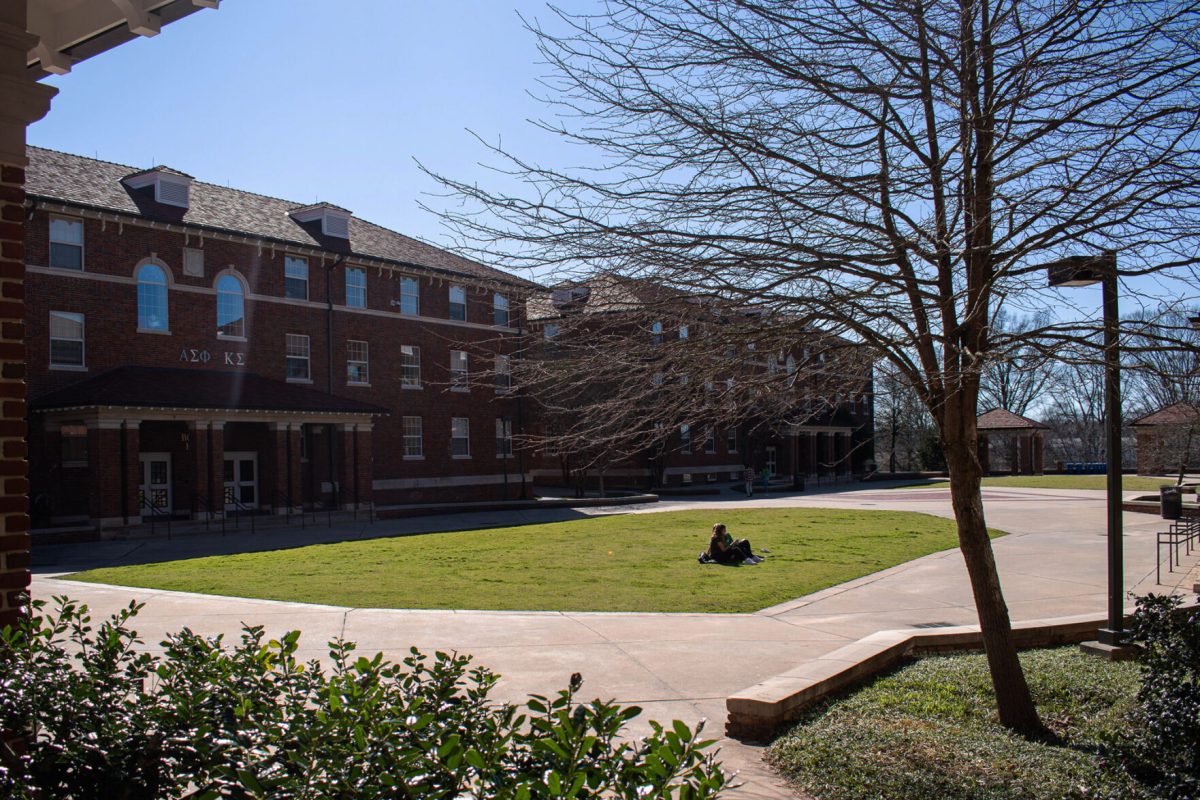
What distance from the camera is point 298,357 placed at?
34844 mm

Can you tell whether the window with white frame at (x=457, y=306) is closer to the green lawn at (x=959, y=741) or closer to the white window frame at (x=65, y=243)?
the white window frame at (x=65, y=243)

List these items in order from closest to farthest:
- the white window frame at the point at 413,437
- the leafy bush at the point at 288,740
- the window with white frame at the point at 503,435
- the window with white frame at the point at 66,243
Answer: the leafy bush at the point at 288,740
the window with white frame at the point at 66,243
the white window frame at the point at 413,437
the window with white frame at the point at 503,435

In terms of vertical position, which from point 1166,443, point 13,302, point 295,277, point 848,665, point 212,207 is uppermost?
point 212,207

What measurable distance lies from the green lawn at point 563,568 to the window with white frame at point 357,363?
1348 cm

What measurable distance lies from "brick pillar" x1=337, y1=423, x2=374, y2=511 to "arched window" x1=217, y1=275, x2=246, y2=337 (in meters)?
5.22

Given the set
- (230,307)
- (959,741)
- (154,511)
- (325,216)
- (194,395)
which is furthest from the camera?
(325,216)

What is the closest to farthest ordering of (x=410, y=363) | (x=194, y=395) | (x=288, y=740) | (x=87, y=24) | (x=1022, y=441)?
(x=288, y=740) < (x=87, y=24) < (x=194, y=395) < (x=410, y=363) < (x=1022, y=441)

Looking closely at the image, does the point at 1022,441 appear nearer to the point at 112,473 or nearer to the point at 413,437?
the point at 413,437

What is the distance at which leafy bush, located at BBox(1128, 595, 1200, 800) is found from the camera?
197 inches

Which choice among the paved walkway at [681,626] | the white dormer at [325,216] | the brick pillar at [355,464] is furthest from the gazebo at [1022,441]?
the paved walkway at [681,626]

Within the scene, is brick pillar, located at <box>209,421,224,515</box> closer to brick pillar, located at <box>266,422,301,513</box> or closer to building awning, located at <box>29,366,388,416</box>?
building awning, located at <box>29,366,388,416</box>

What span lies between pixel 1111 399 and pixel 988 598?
2.35m

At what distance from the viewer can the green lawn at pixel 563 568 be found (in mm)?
13258

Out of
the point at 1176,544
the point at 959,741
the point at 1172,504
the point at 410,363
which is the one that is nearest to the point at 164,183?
the point at 410,363
